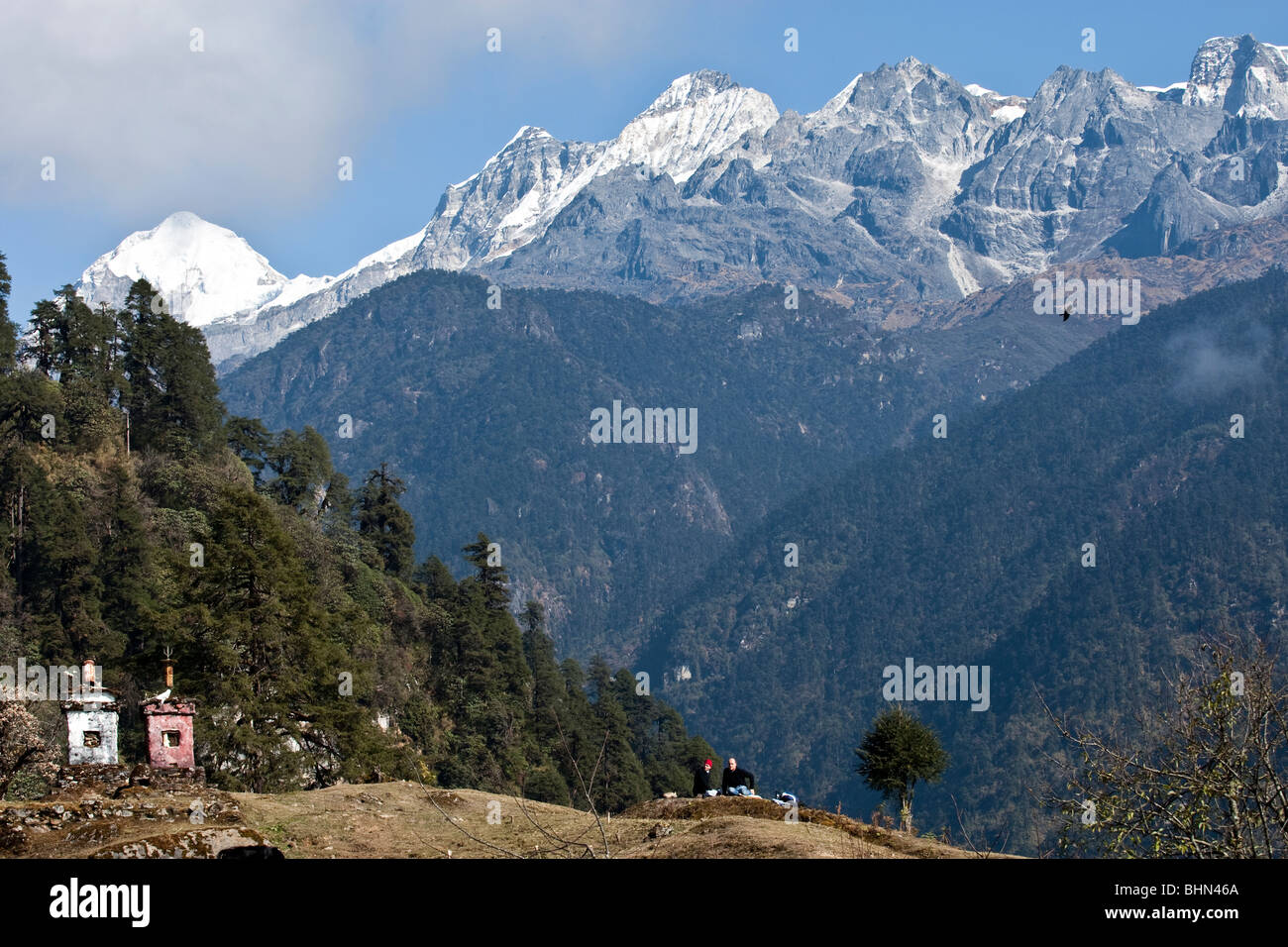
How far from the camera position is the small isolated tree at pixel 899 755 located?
49.3 m

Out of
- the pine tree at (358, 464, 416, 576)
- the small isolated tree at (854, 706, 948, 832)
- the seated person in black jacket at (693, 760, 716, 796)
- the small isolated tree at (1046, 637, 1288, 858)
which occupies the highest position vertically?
the pine tree at (358, 464, 416, 576)

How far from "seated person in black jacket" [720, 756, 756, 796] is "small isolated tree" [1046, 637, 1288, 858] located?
864cm

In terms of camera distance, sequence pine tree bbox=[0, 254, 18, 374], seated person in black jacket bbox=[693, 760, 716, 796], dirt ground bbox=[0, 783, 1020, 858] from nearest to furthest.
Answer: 1. dirt ground bbox=[0, 783, 1020, 858]
2. seated person in black jacket bbox=[693, 760, 716, 796]
3. pine tree bbox=[0, 254, 18, 374]

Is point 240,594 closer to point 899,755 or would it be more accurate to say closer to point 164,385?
point 899,755

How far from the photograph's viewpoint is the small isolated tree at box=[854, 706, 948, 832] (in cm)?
4928

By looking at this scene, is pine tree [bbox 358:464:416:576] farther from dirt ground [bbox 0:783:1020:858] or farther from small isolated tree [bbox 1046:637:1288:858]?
small isolated tree [bbox 1046:637:1288:858]

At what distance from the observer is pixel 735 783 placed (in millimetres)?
28906

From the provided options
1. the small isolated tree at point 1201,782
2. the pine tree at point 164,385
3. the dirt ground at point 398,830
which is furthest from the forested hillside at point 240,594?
the small isolated tree at point 1201,782

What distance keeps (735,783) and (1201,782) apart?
1234cm

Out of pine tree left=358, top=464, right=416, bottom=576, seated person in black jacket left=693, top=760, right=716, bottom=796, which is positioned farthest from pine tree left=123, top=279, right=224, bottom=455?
seated person in black jacket left=693, top=760, right=716, bottom=796

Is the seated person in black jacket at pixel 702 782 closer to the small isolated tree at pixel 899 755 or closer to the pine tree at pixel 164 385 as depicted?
the small isolated tree at pixel 899 755
